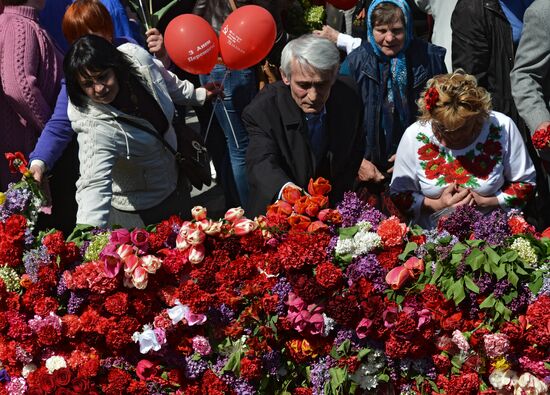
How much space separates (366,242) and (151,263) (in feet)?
2.37

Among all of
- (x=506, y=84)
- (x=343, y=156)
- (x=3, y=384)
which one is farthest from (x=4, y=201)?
(x=506, y=84)

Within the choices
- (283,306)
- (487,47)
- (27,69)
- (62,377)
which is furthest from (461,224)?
(27,69)

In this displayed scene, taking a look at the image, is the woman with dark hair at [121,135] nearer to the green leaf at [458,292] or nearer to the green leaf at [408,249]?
the green leaf at [408,249]

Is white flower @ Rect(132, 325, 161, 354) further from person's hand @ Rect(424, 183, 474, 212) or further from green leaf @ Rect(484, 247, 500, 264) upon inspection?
person's hand @ Rect(424, 183, 474, 212)

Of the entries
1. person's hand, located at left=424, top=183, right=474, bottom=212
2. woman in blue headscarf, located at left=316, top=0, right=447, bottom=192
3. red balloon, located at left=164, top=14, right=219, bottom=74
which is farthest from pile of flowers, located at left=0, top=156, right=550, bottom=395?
red balloon, located at left=164, top=14, right=219, bottom=74

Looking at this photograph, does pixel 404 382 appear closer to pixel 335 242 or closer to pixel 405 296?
pixel 405 296

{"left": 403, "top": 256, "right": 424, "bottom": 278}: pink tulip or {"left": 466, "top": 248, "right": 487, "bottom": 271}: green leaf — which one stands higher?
{"left": 466, "top": 248, "right": 487, "bottom": 271}: green leaf

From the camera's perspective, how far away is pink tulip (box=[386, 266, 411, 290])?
11.1 feet

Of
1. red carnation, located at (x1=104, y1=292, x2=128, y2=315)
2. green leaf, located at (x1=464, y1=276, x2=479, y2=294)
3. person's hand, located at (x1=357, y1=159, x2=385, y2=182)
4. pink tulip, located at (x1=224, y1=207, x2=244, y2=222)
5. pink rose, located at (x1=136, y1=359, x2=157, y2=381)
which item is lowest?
person's hand, located at (x1=357, y1=159, x2=385, y2=182)

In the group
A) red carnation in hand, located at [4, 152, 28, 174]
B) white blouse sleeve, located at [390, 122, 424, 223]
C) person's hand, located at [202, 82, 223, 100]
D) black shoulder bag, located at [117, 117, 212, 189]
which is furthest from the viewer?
person's hand, located at [202, 82, 223, 100]

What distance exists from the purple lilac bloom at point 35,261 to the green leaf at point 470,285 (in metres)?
1.42

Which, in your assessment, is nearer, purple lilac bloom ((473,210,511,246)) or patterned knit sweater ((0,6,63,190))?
purple lilac bloom ((473,210,511,246))

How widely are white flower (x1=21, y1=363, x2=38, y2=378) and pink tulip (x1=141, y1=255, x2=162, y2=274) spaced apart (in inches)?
23.0

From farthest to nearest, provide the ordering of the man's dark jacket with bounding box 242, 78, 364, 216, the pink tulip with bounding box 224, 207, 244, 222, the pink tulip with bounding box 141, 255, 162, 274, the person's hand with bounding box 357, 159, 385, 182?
the person's hand with bounding box 357, 159, 385, 182 → the man's dark jacket with bounding box 242, 78, 364, 216 → the pink tulip with bounding box 224, 207, 244, 222 → the pink tulip with bounding box 141, 255, 162, 274
